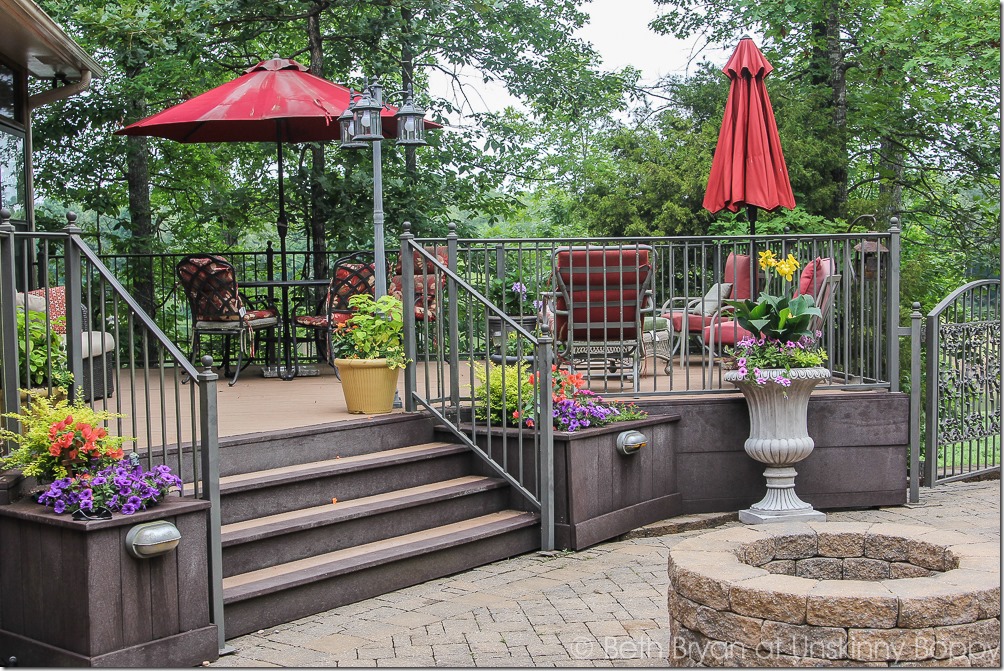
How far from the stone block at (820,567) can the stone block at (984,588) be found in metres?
0.61

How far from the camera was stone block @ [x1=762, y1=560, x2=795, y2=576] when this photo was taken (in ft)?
12.1

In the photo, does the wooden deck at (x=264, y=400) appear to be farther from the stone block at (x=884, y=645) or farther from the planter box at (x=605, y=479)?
the stone block at (x=884, y=645)

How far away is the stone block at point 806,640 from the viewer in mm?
2965

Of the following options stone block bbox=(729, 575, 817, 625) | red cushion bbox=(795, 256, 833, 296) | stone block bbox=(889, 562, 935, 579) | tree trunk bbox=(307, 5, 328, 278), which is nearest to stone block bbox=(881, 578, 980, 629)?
stone block bbox=(729, 575, 817, 625)

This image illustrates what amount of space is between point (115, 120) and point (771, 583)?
9.30m

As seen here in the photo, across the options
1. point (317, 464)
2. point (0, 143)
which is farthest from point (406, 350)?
point (0, 143)

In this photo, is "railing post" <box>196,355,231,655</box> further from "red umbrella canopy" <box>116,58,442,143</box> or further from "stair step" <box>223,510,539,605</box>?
"red umbrella canopy" <box>116,58,442,143</box>

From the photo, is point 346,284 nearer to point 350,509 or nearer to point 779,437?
point 350,509

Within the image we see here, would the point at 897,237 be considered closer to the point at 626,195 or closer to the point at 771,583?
the point at 771,583

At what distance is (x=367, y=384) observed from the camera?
226 inches

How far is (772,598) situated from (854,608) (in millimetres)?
229

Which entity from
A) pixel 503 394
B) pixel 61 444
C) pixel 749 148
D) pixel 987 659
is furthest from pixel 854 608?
pixel 749 148

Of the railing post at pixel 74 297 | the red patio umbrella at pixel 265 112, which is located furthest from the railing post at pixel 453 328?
the railing post at pixel 74 297

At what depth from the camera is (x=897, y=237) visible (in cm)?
642
